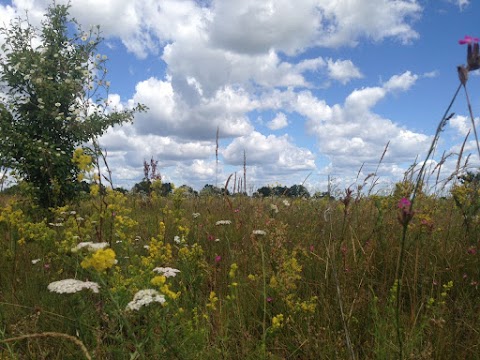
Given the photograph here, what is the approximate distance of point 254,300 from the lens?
270cm

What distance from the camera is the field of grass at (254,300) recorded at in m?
1.91

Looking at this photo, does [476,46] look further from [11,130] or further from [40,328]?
[11,130]

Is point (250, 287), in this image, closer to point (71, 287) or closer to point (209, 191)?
point (71, 287)

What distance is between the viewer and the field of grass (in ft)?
6.25

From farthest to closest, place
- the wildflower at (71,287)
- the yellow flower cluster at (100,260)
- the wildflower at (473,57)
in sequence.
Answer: the wildflower at (71,287)
the yellow flower cluster at (100,260)
the wildflower at (473,57)

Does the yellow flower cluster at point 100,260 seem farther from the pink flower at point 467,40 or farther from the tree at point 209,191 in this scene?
the tree at point 209,191

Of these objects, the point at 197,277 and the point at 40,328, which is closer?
the point at 40,328

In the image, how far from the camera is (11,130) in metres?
6.56

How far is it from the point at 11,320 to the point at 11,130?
483cm

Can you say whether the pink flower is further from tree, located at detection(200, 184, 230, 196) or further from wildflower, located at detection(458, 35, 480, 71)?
tree, located at detection(200, 184, 230, 196)

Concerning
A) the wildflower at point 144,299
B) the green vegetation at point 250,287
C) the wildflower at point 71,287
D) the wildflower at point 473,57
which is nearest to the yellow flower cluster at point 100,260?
the green vegetation at point 250,287

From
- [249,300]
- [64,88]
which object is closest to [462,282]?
[249,300]

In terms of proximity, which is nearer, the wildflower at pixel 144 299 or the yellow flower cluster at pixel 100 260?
the yellow flower cluster at pixel 100 260

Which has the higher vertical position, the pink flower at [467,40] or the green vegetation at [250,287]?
the pink flower at [467,40]
